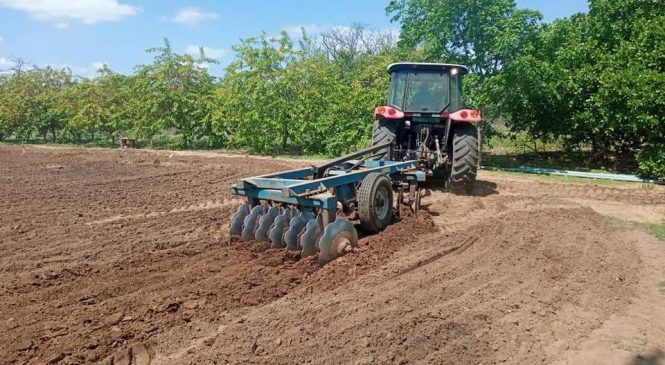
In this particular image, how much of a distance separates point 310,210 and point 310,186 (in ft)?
0.85

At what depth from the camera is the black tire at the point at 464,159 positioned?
28.8 ft

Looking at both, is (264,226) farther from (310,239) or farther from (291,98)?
(291,98)

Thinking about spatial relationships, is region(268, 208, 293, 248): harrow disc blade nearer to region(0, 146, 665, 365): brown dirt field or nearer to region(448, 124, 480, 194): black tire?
region(0, 146, 665, 365): brown dirt field

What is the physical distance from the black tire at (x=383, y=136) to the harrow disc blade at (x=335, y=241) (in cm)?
366

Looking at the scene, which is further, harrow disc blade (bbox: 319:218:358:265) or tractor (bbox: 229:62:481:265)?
tractor (bbox: 229:62:481:265)

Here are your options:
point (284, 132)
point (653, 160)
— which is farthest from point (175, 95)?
point (653, 160)

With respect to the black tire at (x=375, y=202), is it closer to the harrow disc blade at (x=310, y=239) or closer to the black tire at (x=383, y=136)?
the harrow disc blade at (x=310, y=239)

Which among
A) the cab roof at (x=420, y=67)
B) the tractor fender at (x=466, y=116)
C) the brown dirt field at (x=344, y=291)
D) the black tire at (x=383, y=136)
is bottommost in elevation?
the brown dirt field at (x=344, y=291)

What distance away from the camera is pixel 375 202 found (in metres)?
6.38

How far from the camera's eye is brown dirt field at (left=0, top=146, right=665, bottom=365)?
143 inches

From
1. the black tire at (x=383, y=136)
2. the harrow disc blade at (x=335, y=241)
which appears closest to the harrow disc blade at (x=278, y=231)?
the harrow disc blade at (x=335, y=241)

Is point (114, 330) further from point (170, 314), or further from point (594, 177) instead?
point (594, 177)

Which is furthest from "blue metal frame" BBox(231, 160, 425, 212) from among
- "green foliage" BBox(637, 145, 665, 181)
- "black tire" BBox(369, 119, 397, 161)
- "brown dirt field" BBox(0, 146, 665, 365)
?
"green foliage" BBox(637, 145, 665, 181)

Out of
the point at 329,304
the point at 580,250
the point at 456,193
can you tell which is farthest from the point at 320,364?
the point at 456,193
